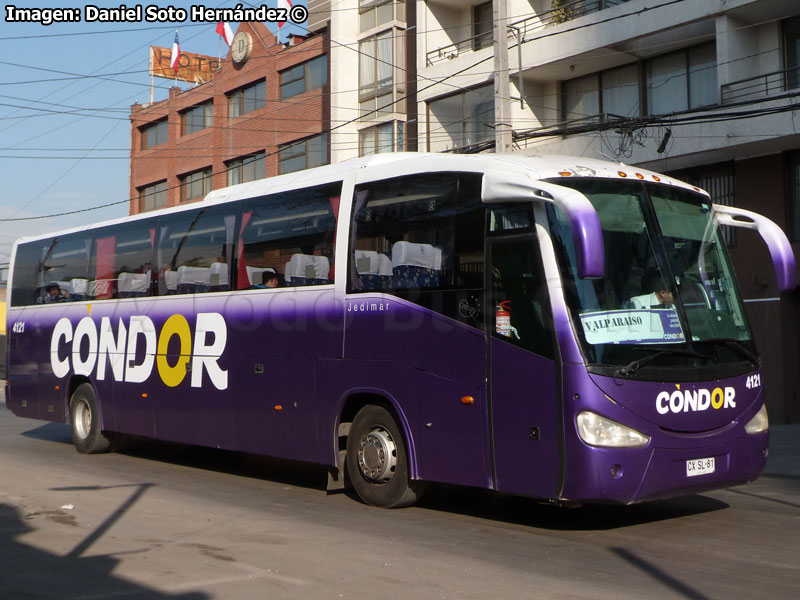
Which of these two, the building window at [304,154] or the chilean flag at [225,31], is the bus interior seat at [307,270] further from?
the chilean flag at [225,31]

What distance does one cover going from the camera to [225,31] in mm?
40250

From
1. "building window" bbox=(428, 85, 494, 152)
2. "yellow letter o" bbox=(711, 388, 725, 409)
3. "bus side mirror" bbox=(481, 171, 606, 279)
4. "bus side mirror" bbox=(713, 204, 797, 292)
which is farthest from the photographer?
"building window" bbox=(428, 85, 494, 152)

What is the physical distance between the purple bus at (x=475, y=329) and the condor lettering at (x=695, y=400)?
22mm

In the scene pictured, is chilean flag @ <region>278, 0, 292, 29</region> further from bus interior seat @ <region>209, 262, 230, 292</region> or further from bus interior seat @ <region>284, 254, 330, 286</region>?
bus interior seat @ <region>284, 254, 330, 286</region>

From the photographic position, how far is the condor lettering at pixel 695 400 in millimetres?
8359

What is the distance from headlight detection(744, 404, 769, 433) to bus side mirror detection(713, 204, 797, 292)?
1190 mm

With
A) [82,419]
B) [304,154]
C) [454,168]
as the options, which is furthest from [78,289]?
[304,154]

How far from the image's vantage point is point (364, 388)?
1035cm

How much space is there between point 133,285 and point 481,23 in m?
17.3

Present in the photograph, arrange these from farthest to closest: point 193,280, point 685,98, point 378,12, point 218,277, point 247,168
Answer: point 247,168 < point 378,12 < point 685,98 < point 193,280 < point 218,277

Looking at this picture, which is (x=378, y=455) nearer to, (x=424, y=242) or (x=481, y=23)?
(x=424, y=242)

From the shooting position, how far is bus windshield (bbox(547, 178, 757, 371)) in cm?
830

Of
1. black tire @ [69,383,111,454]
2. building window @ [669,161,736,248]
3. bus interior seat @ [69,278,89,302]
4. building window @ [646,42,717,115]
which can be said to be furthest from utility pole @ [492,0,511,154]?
black tire @ [69,383,111,454]

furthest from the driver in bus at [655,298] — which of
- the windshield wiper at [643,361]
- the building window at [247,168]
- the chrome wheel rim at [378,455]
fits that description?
the building window at [247,168]
